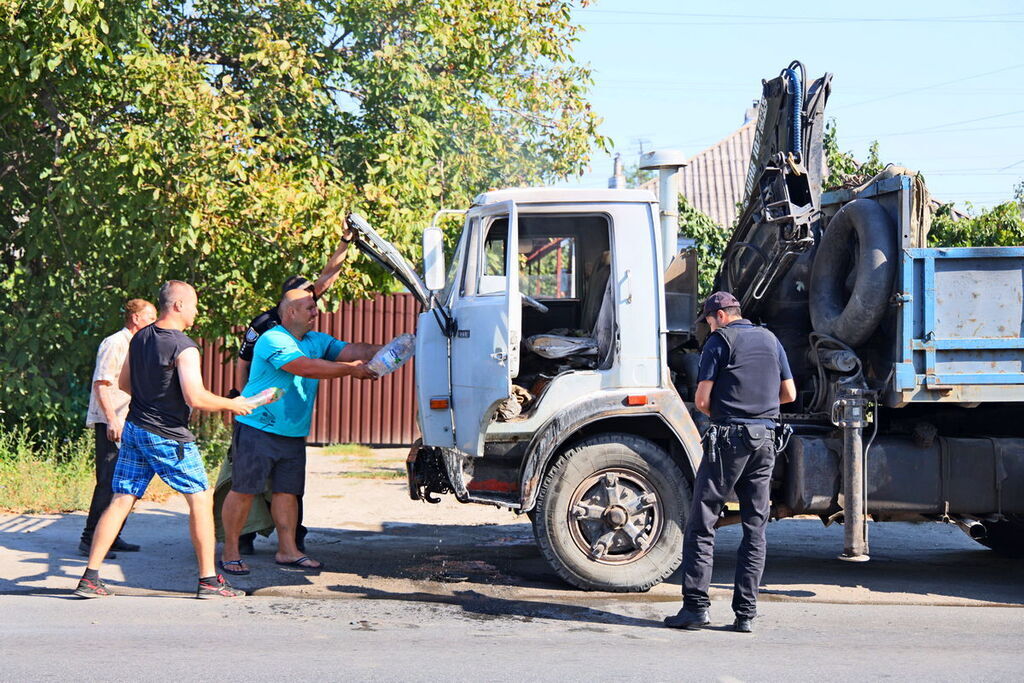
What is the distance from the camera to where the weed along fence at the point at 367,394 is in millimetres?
15789

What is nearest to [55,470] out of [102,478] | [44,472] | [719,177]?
[44,472]

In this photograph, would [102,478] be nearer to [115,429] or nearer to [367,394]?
[115,429]

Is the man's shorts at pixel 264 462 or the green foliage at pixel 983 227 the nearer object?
the man's shorts at pixel 264 462

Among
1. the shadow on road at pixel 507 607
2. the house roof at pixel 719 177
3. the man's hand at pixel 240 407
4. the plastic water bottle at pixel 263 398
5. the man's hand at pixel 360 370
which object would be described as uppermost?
the house roof at pixel 719 177

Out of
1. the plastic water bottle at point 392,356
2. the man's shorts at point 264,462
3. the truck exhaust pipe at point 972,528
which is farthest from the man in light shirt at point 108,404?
the truck exhaust pipe at point 972,528

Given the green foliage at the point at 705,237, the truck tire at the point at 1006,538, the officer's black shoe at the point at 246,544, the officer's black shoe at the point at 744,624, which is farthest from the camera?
the green foliage at the point at 705,237

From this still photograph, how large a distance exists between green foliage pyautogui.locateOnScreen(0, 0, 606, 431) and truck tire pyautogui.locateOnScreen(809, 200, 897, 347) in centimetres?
450

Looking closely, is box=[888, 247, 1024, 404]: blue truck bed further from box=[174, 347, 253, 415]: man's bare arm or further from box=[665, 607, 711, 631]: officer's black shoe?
box=[174, 347, 253, 415]: man's bare arm

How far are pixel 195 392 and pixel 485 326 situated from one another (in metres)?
1.73

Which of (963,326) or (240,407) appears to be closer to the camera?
(240,407)

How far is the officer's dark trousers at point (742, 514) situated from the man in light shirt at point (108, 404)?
380 cm

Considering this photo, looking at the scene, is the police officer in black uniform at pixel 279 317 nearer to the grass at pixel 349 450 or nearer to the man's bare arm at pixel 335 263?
the man's bare arm at pixel 335 263

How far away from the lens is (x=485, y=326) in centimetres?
675

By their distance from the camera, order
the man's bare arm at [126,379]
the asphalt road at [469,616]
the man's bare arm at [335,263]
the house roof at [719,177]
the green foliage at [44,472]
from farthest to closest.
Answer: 1. the house roof at [719,177]
2. the green foliage at [44,472]
3. the man's bare arm at [335,263]
4. the man's bare arm at [126,379]
5. the asphalt road at [469,616]
